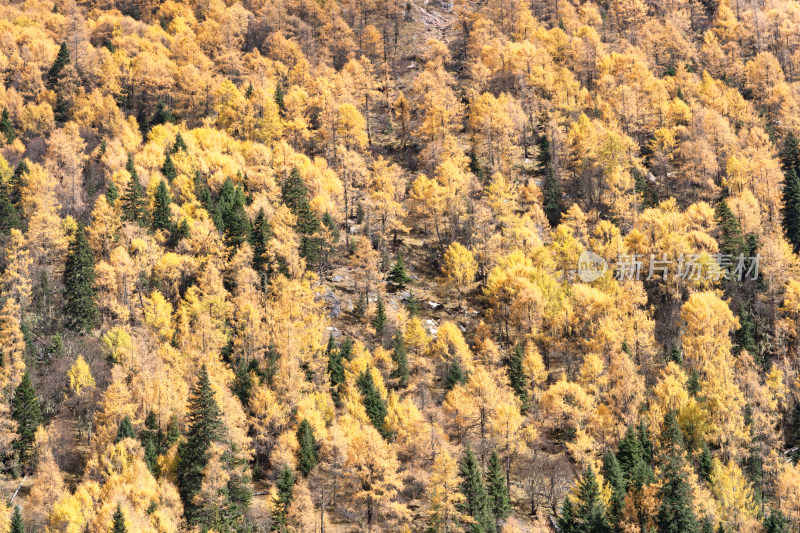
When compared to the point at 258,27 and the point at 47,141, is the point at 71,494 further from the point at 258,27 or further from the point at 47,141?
the point at 258,27

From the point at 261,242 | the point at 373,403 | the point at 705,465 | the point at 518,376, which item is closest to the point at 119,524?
the point at 373,403

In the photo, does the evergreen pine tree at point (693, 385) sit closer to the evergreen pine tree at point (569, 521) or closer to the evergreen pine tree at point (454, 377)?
the evergreen pine tree at point (569, 521)

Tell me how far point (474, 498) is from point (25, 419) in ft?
141

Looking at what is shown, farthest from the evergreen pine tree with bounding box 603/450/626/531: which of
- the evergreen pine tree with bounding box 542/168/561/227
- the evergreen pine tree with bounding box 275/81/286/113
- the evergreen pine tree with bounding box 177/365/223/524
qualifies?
the evergreen pine tree with bounding box 275/81/286/113

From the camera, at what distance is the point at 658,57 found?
163 meters

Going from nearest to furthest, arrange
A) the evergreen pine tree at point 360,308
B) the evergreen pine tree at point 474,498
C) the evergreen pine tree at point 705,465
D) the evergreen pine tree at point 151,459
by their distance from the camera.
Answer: the evergreen pine tree at point 474,498, the evergreen pine tree at point 151,459, the evergreen pine tree at point 705,465, the evergreen pine tree at point 360,308

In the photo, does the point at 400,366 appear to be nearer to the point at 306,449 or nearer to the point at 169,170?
the point at 306,449

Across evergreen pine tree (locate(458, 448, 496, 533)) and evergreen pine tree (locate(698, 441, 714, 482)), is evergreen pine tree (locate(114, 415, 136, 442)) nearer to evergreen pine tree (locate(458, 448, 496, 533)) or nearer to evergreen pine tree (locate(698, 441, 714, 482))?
evergreen pine tree (locate(458, 448, 496, 533))

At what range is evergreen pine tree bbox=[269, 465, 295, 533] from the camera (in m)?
70.6

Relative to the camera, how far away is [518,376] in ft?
292

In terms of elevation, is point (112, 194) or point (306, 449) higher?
point (112, 194)

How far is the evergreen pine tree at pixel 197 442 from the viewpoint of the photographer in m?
72.1

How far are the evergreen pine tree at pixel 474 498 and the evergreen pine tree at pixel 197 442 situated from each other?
22.6 metres

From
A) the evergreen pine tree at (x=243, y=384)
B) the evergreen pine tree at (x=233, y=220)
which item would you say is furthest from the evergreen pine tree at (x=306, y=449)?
the evergreen pine tree at (x=233, y=220)
